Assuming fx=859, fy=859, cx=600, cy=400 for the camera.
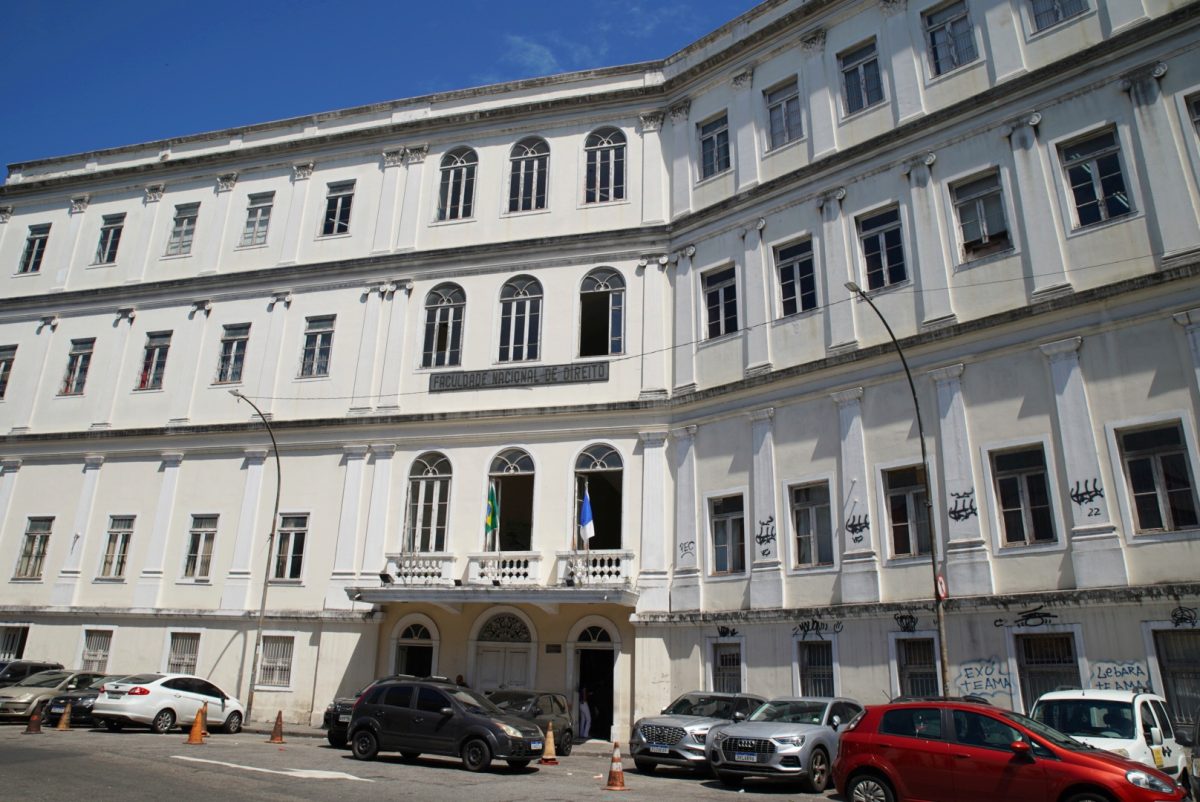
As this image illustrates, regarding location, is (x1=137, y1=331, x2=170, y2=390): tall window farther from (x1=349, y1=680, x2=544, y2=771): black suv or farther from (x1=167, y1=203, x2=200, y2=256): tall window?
(x1=349, y1=680, x2=544, y2=771): black suv

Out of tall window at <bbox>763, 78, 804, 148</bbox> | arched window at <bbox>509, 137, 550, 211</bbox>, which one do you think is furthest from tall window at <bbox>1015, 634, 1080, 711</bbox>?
arched window at <bbox>509, 137, 550, 211</bbox>

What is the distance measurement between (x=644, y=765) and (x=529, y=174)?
60.1ft

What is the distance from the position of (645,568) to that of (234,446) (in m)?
13.8

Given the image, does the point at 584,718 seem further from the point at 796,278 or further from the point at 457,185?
the point at 457,185

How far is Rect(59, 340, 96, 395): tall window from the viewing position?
30203 mm

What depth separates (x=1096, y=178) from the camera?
56.6 feet

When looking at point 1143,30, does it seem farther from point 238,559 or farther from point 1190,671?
point 238,559

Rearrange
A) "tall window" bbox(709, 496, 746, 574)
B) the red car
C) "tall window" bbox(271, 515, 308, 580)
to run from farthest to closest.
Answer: "tall window" bbox(271, 515, 308, 580), "tall window" bbox(709, 496, 746, 574), the red car

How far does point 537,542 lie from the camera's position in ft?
76.7

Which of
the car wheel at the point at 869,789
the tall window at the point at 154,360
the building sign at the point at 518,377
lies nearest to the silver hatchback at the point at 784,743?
the car wheel at the point at 869,789

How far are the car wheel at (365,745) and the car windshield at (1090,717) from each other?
1111 centimetres

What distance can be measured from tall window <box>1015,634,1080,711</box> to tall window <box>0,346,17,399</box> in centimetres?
3339

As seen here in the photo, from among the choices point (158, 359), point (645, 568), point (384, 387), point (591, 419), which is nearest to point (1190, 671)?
point (645, 568)

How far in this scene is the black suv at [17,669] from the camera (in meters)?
22.8
